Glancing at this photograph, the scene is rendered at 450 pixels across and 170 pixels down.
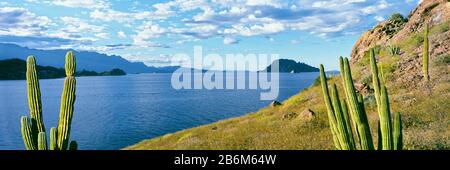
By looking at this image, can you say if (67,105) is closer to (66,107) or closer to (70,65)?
(66,107)

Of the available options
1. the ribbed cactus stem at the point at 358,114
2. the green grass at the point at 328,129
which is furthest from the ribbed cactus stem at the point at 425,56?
the ribbed cactus stem at the point at 358,114

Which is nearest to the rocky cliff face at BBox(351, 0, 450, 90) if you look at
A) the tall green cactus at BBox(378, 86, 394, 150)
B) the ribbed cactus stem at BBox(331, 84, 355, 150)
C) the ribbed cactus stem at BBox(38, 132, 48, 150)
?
the tall green cactus at BBox(378, 86, 394, 150)

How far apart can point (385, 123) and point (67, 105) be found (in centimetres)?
749

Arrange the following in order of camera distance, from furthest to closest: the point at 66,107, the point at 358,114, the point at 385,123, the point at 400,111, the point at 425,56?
the point at 425,56, the point at 400,111, the point at 66,107, the point at 358,114, the point at 385,123

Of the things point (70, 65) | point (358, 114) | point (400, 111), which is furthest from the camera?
point (400, 111)

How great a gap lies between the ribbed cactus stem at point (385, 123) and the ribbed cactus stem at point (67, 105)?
7241 mm

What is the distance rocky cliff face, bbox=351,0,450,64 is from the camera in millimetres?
39781

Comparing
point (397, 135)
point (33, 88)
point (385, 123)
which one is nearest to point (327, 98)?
point (385, 123)

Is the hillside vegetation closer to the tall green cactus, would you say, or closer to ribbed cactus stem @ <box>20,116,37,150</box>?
the tall green cactus

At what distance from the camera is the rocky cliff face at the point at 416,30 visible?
3978 cm

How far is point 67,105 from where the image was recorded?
945 cm
